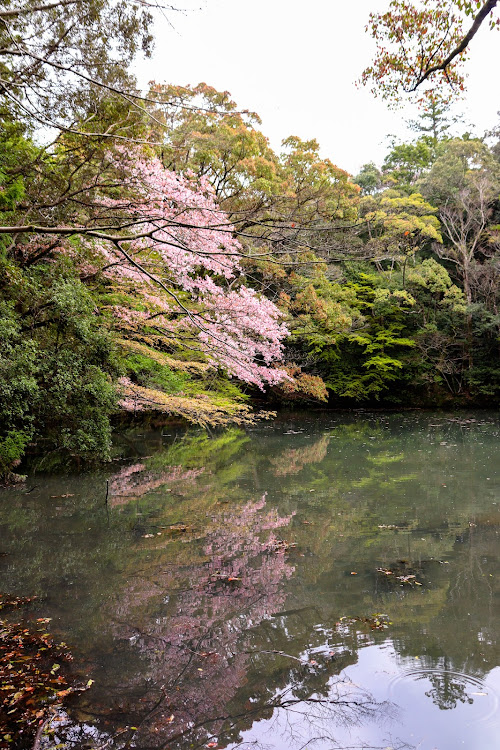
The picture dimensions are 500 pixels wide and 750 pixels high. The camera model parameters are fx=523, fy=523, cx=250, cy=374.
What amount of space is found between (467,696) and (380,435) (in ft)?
33.9

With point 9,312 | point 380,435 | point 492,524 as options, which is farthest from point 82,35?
point 380,435

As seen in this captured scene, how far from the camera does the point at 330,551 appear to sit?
469 centimetres

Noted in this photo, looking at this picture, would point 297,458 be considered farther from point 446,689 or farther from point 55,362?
point 446,689

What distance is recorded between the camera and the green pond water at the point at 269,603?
2420mm

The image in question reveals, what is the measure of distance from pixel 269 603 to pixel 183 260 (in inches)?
201

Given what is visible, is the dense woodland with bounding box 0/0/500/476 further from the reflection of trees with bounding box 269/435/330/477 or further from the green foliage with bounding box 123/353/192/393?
the reflection of trees with bounding box 269/435/330/477

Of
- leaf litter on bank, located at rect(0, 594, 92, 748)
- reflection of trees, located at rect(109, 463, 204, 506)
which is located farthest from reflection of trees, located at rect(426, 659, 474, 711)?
reflection of trees, located at rect(109, 463, 204, 506)

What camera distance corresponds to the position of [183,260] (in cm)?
745

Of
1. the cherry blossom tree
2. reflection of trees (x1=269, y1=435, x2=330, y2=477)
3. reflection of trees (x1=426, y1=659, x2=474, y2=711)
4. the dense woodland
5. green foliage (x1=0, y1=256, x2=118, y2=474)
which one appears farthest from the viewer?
reflection of trees (x1=269, y1=435, x2=330, y2=477)

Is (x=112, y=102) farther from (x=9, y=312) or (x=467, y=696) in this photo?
(x=467, y=696)

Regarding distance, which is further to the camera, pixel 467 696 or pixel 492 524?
pixel 492 524

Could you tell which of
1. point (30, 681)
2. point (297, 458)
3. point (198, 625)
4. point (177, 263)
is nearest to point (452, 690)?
point (198, 625)

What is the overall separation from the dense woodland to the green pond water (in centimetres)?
181

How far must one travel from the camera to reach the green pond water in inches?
95.3
